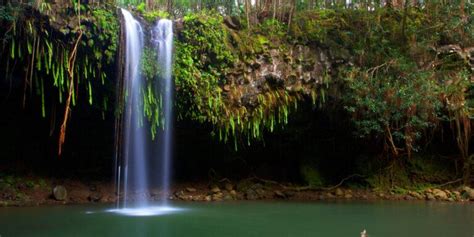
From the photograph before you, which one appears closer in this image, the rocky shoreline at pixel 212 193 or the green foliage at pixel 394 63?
the rocky shoreline at pixel 212 193

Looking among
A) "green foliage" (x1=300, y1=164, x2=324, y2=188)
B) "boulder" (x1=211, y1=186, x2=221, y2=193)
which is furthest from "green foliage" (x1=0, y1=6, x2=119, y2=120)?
"green foliage" (x1=300, y1=164, x2=324, y2=188)

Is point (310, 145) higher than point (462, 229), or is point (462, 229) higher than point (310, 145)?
point (310, 145)

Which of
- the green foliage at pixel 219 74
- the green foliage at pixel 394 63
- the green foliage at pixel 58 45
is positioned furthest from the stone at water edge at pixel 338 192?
the green foliage at pixel 58 45

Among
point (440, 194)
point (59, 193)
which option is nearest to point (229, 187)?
point (59, 193)

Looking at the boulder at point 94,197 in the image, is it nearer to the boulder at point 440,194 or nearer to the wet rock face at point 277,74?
the wet rock face at point 277,74

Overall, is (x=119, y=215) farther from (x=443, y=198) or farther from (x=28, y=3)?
(x=443, y=198)

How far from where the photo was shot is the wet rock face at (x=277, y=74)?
38.0 ft

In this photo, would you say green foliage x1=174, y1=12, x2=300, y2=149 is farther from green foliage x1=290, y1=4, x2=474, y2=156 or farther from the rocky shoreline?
the rocky shoreline

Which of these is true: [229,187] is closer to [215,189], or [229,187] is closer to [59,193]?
[215,189]

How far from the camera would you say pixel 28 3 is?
860 centimetres

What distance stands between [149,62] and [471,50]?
355 inches

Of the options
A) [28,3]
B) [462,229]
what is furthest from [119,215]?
[462,229]

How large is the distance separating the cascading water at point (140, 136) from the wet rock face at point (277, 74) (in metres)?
1.68

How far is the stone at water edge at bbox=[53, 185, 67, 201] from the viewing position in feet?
38.6
